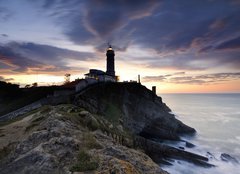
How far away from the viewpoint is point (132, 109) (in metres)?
57.9

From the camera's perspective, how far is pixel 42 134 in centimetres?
1337

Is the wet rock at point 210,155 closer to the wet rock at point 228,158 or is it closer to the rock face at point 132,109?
the wet rock at point 228,158

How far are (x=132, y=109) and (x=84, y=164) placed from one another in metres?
49.2

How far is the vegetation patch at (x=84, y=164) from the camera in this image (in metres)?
8.82

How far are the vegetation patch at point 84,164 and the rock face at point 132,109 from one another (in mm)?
36609

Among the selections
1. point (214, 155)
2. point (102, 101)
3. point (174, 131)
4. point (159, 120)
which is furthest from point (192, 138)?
point (102, 101)

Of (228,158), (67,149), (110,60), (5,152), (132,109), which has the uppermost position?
(110,60)

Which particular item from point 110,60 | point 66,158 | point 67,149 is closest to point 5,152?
point 67,149

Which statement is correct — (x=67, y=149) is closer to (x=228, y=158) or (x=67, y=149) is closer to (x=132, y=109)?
(x=228, y=158)

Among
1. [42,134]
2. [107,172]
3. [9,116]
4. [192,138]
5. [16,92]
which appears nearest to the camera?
[107,172]

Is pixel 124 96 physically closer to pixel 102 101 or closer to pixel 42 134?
pixel 102 101

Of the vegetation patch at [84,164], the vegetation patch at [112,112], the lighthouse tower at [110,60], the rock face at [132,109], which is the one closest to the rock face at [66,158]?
the vegetation patch at [84,164]

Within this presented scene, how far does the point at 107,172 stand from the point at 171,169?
2647 cm

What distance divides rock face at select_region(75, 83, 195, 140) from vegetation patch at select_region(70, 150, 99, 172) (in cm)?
3661
